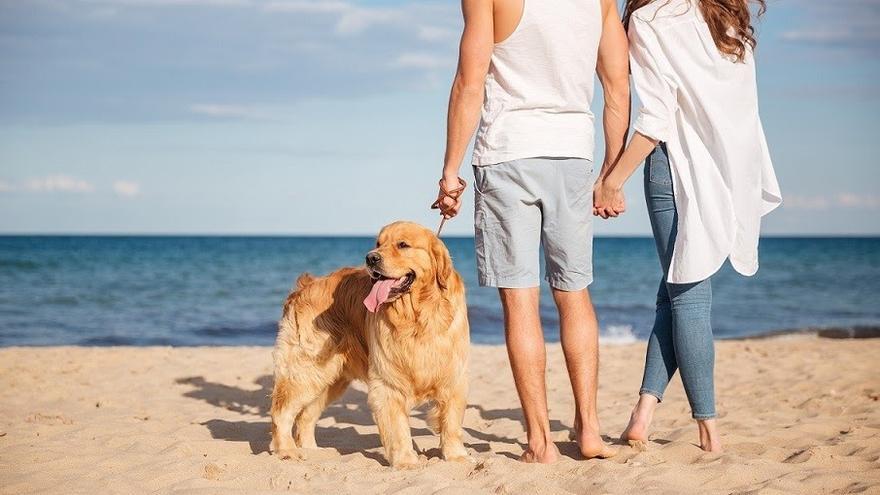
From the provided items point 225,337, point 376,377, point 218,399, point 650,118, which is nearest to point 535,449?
point 376,377

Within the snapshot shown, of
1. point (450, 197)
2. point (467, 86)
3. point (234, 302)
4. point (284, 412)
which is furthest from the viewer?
point (234, 302)

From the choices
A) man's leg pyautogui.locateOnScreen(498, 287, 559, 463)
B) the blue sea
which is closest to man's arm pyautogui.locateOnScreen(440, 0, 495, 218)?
man's leg pyautogui.locateOnScreen(498, 287, 559, 463)

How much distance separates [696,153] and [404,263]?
57.0 inches

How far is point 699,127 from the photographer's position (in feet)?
13.0

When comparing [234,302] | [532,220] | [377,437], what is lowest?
[234,302]

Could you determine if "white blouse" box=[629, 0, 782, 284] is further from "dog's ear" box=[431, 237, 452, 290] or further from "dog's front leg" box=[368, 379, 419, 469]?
"dog's front leg" box=[368, 379, 419, 469]

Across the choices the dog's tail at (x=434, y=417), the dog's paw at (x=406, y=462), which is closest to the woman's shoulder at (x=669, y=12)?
the dog's tail at (x=434, y=417)

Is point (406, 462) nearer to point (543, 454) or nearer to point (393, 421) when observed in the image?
point (393, 421)

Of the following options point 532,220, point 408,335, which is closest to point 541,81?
point 532,220

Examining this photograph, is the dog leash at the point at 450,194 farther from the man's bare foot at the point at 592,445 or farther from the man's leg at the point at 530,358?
the man's bare foot at the point at 592,445

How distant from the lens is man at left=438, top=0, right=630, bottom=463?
375cm

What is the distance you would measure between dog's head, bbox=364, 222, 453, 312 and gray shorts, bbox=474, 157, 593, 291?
0.63ft

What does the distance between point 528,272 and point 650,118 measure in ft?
2.99

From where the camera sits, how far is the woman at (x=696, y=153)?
3.90m
